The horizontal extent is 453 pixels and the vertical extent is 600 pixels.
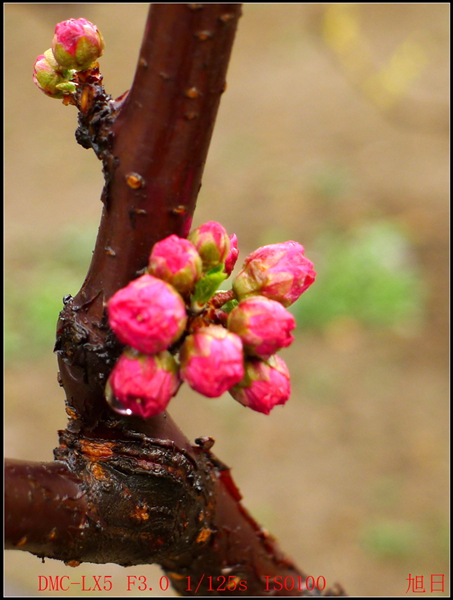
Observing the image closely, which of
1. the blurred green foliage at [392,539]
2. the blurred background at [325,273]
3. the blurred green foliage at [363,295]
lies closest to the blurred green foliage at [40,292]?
the blurred background at [325,273]

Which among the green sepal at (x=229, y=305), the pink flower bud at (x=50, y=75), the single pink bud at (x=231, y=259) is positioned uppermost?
the pink flower bud at (x=50, y=75)

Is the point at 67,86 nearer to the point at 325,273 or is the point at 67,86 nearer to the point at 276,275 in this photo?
the point at 276,275

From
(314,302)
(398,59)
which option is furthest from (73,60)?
(398,59)

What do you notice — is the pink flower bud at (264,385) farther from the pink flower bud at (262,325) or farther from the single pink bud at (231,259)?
the single pink bud at (231,259)

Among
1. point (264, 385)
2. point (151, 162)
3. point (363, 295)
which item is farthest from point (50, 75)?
point (363, 295)

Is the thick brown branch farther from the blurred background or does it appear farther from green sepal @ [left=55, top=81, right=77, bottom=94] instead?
the blurred background

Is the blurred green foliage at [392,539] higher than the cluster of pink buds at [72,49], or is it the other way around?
the cluster of pink buds at [72,49]

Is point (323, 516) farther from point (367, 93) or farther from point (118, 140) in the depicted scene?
point (367, 93)
